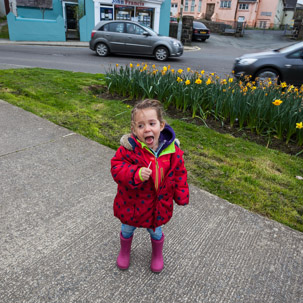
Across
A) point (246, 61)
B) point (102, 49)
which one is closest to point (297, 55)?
point (246, 61)

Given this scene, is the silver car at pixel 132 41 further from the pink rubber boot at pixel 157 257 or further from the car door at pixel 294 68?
the pink rubber boot at pixel 157 257

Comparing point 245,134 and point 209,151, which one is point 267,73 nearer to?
point 245,134

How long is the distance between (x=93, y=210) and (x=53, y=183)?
0.63 meters

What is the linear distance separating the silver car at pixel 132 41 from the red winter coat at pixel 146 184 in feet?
40.1

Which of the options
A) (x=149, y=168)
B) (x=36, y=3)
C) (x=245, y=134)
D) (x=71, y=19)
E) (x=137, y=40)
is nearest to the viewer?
(x=149, y=168)

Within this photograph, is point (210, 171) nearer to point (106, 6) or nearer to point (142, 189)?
point (142, 189)

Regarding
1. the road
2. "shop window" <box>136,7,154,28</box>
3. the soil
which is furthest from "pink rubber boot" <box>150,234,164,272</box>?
"shop window" <box>136,7,154,28</box>

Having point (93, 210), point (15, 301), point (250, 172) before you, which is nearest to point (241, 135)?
point (250, 172)

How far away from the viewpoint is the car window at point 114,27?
13258mm

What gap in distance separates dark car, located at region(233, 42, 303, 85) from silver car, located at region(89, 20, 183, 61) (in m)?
5.67

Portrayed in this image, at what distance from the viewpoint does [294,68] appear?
7.63 m

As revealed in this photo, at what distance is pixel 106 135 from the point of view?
4121 millimetres

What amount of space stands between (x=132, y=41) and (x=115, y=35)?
0.89 m

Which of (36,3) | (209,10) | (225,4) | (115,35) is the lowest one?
(115,35)
